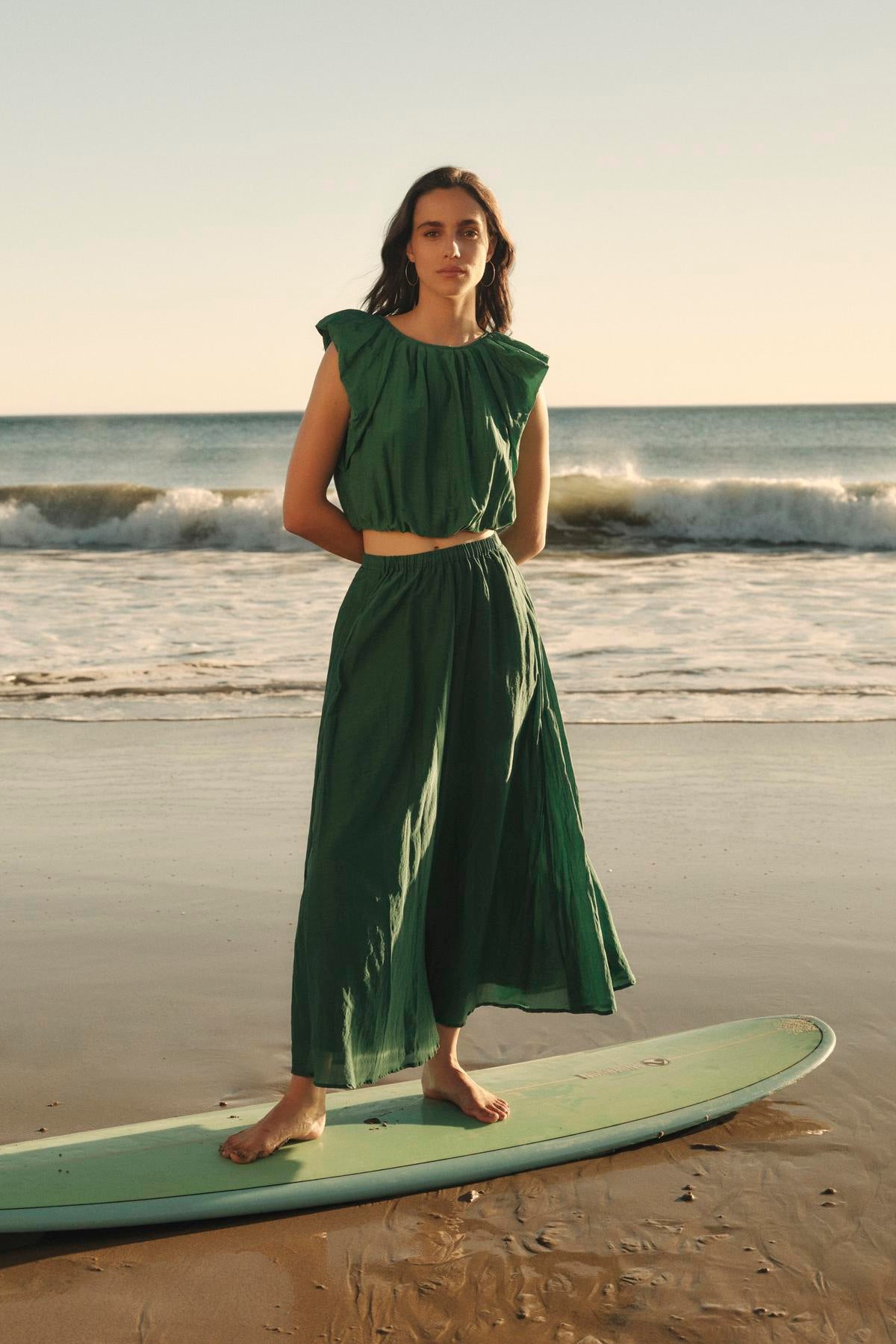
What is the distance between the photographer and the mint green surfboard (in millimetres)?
2248

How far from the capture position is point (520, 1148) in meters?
2.46

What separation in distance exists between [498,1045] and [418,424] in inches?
53.4

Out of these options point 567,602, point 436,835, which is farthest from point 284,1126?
point 567,602

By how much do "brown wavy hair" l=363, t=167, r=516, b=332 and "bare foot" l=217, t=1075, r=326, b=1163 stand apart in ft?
4.41

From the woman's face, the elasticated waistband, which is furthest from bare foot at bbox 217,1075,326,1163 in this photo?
the woman's face

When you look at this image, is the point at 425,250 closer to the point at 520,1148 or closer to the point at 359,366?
the point at 359,366

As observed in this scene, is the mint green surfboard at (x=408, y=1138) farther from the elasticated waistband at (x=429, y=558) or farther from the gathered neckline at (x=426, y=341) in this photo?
the gathered neckline at (x=426, y=341)

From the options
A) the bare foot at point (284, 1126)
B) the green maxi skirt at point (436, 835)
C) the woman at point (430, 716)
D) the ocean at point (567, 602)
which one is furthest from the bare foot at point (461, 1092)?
the ocean at point (567, 602)

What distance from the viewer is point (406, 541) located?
2.45 m

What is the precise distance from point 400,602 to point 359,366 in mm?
395

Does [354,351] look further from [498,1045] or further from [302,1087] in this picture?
[498,1045]

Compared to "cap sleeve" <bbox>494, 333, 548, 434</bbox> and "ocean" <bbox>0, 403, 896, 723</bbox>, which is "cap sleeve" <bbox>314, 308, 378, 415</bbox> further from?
"ocean" <bbox>0, 403, 896, 723</bbox>

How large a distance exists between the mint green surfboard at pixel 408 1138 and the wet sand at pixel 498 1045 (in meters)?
0.04

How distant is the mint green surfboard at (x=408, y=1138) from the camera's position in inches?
88.5
